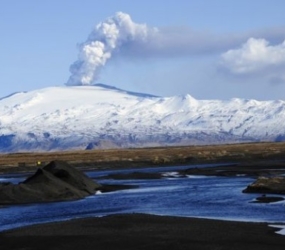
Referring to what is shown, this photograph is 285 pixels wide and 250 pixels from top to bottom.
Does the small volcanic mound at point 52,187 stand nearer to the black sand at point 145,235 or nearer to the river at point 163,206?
the river at point 163,206

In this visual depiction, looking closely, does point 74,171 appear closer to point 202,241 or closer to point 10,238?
point 10,238

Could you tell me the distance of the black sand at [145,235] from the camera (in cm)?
3778

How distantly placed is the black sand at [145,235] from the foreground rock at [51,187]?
70.1 feet

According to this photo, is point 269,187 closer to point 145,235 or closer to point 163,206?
point 163,206

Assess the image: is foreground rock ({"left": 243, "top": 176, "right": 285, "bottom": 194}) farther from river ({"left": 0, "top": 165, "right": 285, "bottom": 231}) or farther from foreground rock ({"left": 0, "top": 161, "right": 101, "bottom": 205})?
foreground rock ({"left": 0, "top": 161, "right": 101, "bottom": 205})

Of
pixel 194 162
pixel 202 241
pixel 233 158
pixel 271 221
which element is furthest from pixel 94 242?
pixel 233 158

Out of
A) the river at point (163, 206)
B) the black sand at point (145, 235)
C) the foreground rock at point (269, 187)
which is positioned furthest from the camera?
the foreground rock at point (269, 187)

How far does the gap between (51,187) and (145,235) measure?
33925mm

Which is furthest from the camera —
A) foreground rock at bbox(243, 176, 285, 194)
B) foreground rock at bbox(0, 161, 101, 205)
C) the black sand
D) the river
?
foreground rock at bbox(0, 161, 101, 205)

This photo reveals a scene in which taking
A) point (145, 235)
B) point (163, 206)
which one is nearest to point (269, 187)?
point (163, 206)

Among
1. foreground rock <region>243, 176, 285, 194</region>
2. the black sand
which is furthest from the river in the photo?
the black sand

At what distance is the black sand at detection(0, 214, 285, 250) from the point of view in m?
37.8

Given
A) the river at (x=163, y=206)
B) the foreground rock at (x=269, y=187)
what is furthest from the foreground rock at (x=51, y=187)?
the foreground rock at (x=269, y=187)

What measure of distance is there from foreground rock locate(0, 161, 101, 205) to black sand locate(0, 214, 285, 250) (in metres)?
21.4
